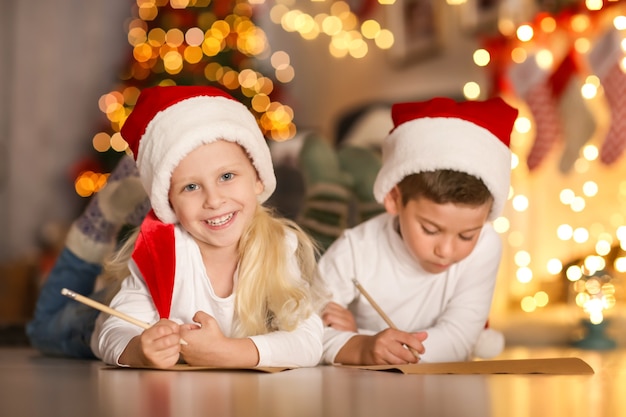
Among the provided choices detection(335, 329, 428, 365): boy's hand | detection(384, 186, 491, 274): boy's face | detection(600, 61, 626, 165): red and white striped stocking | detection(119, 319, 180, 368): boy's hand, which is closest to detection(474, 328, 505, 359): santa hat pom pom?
detection(384, 186, 491, 274): boy's face

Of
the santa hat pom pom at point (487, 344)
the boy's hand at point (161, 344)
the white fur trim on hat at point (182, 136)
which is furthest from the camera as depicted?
the santa hat pom pom at point (487, 344)

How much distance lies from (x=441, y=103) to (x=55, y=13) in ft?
13.4

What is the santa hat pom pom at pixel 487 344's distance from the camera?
1.85 meters

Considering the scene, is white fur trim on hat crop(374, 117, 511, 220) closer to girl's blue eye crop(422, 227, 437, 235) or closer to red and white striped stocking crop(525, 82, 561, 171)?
girl's blue eye crop(422, 227, 437, 235)

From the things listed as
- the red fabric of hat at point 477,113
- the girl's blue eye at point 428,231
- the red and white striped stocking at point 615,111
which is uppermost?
the red and white striped stocking at point 615,111

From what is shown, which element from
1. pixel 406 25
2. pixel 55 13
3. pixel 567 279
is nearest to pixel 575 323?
pixel 567 279

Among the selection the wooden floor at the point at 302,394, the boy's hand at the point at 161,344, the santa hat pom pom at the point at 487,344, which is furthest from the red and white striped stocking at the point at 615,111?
the boy's hand at the point at 161,344

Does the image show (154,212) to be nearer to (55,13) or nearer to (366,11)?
(366,11)

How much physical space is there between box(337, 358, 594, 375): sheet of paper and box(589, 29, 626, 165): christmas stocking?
1.38 metres

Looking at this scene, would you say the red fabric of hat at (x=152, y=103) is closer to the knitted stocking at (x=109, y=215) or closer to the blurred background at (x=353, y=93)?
the knitted stocking at (x=109, y=215)

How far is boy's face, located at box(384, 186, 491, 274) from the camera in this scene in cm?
159

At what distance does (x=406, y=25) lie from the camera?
13.8 ft

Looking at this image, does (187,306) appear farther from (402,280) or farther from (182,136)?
(402,280)

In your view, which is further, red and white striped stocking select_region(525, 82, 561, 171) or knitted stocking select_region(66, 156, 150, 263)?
red and white striped stocking select_region(525, 82, 561, 171)
